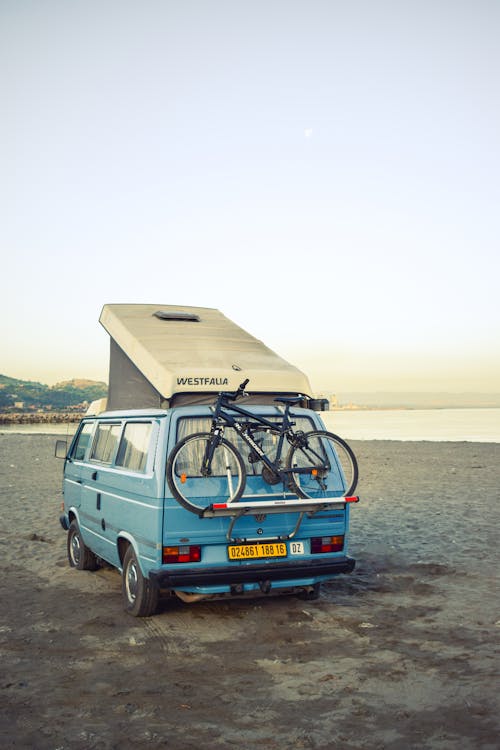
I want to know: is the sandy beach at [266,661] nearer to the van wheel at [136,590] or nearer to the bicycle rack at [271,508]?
the van wheel at [136,590]

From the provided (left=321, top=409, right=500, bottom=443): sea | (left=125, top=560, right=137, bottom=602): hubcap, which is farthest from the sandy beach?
(left=321, top=409, right=500, bottom=443): sea

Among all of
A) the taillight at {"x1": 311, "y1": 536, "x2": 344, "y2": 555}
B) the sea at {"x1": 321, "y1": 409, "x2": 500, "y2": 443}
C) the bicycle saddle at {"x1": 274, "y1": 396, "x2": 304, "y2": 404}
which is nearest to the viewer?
the taillight at {"x1": 311, "y1": 536, "x2": 344, "y2": 555}

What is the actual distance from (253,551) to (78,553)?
3570 millimetres

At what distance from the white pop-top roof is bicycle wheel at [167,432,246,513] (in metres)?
0.72

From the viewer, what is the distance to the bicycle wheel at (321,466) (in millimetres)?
6832

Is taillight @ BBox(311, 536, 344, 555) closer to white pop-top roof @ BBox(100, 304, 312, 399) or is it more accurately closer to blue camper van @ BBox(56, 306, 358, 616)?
blue camper van @ BBox(56, 306, 358, 616)

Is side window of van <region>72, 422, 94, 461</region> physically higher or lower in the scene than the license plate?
higher

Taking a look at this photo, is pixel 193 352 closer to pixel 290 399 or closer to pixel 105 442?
pixel 290 399

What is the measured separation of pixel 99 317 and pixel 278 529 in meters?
3.90

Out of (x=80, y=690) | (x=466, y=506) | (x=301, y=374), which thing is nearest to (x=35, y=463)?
(x=466, y=506)

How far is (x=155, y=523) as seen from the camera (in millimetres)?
6297

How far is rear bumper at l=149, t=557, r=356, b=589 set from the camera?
6.24m

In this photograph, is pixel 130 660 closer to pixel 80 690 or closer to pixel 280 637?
pixel 80 690

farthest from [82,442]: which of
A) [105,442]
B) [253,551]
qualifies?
[253,551]
